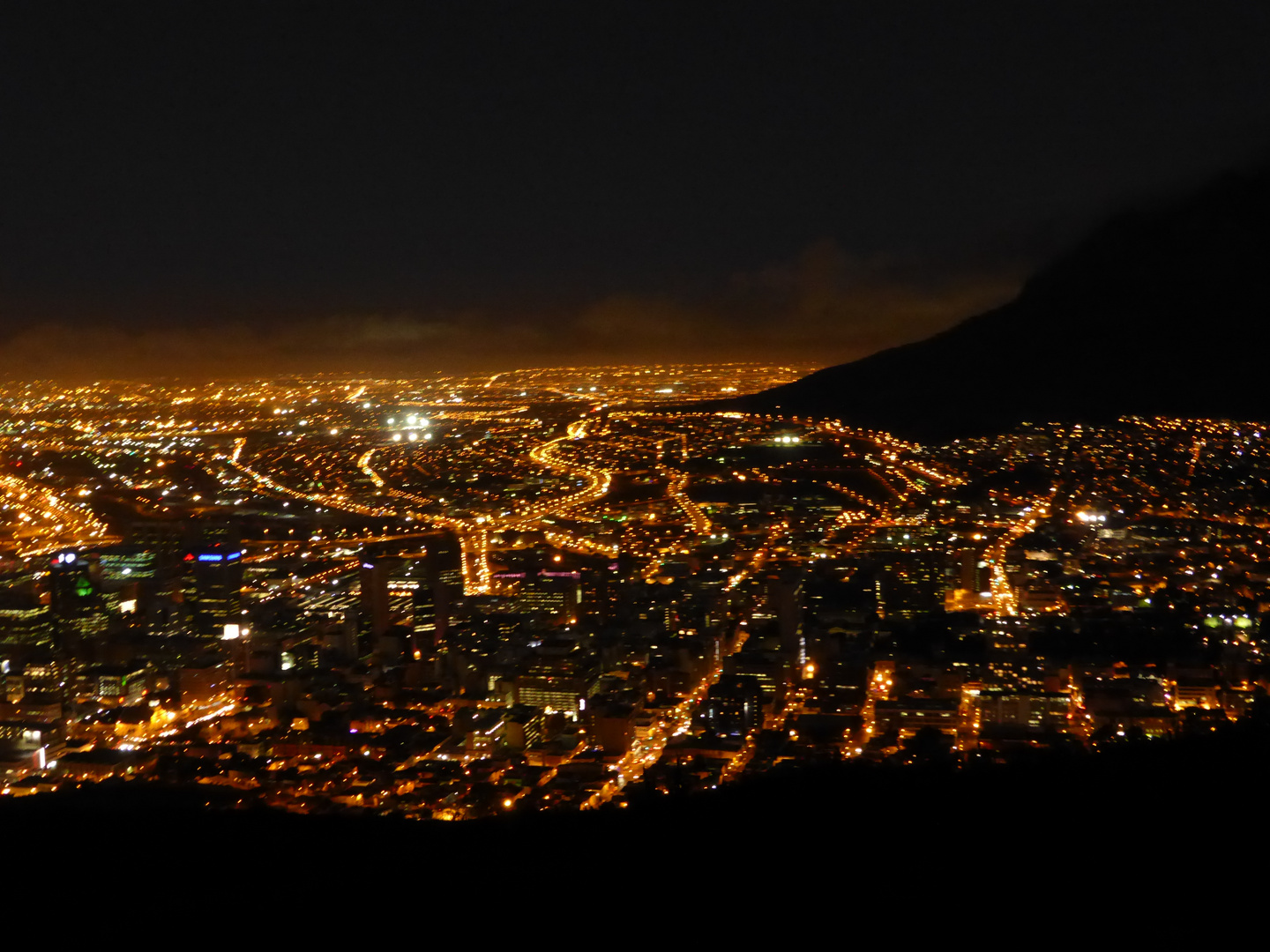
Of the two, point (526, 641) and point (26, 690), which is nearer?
point (26, 690)

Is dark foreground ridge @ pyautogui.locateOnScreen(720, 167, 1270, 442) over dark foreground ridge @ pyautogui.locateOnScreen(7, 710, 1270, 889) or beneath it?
over

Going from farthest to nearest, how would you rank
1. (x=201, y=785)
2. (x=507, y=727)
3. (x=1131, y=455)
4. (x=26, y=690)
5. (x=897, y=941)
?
(x=1131, y=455), (x=26, y=690), (x=507, y=727), (x=201, y=785), (x=897, y=941)

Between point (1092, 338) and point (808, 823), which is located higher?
point (1092, 338)

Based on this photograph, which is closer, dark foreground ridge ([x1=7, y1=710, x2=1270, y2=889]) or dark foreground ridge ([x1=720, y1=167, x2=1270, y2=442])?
dark foreground ridge ([x1=7, y1=710, x2=1270, y2=889])

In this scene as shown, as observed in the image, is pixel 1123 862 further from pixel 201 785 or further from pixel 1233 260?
pixel 1233 260

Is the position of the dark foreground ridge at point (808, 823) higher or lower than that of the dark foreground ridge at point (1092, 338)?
lower

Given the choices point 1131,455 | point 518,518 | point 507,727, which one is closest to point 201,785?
point 507,727

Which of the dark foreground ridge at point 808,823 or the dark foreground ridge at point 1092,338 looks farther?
the dark foreground ridge at point 1092,338

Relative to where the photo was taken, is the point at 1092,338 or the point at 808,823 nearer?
the point at 808,823
